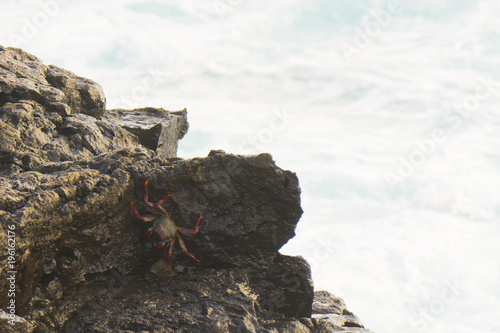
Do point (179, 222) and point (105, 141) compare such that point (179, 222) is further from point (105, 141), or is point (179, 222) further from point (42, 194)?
point (105, 141)

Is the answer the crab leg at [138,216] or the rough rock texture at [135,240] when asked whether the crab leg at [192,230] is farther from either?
the crab leg at [138,216]

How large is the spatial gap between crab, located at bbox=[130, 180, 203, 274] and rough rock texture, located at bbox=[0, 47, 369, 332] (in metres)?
0.14

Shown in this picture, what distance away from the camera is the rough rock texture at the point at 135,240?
6.84 meters

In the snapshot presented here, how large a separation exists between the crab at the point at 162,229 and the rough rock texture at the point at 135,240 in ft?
0.46

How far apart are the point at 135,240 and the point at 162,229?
60 cm

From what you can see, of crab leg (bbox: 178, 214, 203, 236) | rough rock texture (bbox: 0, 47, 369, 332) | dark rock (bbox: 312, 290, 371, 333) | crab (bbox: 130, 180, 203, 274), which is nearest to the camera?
rough rock texture (bbox: 0, 47, 369, 332)

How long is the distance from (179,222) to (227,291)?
133 centimetres

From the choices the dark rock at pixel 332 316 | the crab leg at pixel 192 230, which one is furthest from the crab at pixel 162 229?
the dark rock at pixel 332 316

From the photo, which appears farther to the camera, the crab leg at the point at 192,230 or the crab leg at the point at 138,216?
the crab leg at the point at 192,230

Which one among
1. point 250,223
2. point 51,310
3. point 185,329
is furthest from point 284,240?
point 51,310

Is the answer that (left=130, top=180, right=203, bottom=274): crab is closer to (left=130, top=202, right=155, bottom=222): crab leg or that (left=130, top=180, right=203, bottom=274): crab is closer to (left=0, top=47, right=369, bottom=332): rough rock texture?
(left=130, top=202, right=155, bottom=222): crab leg

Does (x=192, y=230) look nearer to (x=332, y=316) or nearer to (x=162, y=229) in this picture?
(x=162, y=229)

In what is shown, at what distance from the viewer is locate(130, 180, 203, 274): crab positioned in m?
7.61

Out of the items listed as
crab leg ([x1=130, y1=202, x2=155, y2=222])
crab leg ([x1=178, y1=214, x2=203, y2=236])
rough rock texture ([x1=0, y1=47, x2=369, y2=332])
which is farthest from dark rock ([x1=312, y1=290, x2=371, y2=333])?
crab leg ([x1=130, y1=202, x2=155, y2=222])
